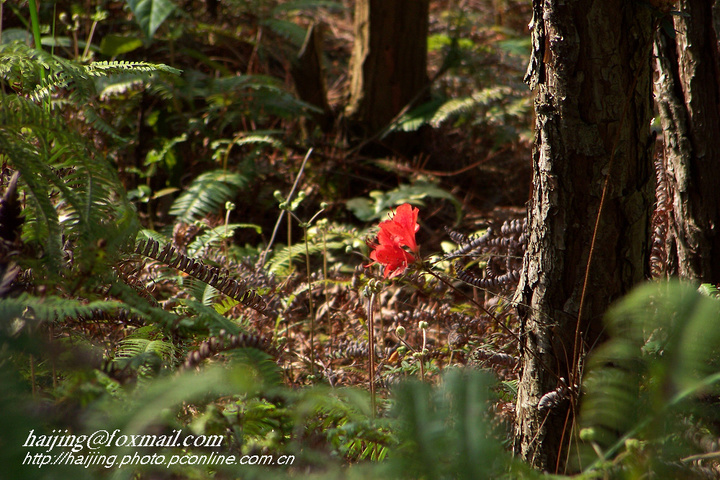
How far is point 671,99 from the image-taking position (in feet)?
6.54

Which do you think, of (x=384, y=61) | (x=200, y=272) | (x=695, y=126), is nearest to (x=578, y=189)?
(x=695, y=126)

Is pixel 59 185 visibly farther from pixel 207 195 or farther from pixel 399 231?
pixel 207 195

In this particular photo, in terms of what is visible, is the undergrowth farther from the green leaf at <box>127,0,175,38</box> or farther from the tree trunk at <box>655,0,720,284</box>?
the green leaf at <box>127,0,175,38</box>

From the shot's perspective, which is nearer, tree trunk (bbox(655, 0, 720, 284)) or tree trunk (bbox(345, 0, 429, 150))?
tree trunk (bbox(655, 0, 720, 284))

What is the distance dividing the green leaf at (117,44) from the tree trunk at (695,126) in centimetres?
334

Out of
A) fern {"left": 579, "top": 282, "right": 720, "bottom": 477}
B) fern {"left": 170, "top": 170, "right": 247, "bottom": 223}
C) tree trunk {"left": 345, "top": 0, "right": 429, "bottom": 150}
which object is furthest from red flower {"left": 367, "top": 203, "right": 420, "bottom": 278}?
tree trunk {"left": 345, "top": 0, "right": 429, "bottom": 150}

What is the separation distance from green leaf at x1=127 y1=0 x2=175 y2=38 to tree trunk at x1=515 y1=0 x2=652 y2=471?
2.90m

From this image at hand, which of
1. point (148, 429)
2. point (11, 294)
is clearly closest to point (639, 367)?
point (148, 429)

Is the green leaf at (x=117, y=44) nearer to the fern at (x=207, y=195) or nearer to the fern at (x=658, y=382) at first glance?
the fern at (x=207, y=195)

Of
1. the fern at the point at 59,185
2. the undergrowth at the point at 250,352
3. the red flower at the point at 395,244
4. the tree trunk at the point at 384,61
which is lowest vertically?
the undergrowth at the point at 250,352

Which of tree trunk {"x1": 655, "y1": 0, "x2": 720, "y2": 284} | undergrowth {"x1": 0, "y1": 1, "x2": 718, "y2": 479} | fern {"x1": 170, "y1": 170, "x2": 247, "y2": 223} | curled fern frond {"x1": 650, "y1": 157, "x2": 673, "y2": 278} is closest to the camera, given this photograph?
undergrowth {"x1": 0, "y1": 1, "x2": 718, "y2": 479}

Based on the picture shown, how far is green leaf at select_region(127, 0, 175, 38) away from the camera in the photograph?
3670mm


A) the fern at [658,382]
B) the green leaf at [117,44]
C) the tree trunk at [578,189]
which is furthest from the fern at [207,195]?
the fern at [658,382]

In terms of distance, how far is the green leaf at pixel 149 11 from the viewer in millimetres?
3670
